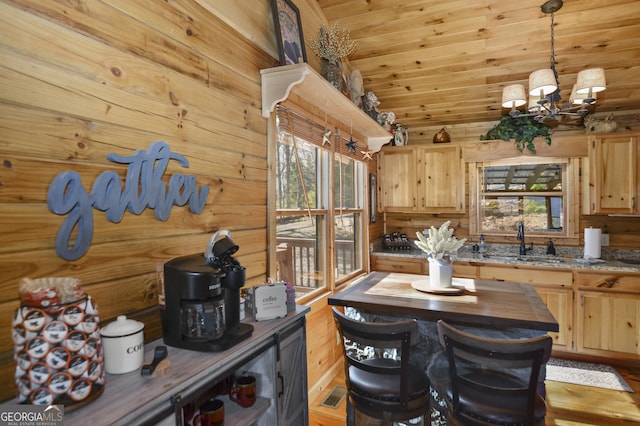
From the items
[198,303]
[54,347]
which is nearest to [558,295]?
[198,303]

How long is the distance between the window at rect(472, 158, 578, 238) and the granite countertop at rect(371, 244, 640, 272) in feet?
0.69

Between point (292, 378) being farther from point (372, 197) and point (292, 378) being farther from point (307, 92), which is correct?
point (372, 197)

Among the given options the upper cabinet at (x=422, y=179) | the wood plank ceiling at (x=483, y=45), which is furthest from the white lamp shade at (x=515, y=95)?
the upper cabinet at (x=422, y=179)

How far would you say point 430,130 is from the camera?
4828 mm

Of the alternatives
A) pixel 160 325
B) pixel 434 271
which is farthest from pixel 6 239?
pixel 434 271

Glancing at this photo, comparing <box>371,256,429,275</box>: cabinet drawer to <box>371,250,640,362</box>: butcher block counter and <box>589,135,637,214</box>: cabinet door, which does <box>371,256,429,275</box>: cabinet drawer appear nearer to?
<box>371,250,640,362</box>: butcher block counter

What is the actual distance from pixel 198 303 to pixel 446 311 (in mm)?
1348

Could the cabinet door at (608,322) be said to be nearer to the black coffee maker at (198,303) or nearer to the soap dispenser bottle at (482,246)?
the soap dispenser bottle at (482,246)

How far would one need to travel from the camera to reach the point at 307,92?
2600 millimetres

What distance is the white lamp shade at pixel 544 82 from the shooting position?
2.53 m

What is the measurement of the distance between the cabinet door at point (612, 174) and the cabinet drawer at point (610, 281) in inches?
27.5

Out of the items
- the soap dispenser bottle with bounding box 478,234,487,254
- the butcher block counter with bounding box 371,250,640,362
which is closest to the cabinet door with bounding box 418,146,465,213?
the soap dispenser bottle with bounding box 478,234,487,254

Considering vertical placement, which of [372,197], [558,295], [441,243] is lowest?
[558,295]

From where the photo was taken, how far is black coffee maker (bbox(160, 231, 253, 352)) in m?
1.26
